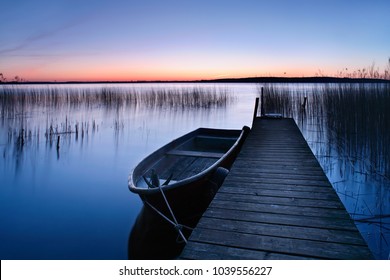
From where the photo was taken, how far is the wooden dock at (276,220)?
1.69 meters

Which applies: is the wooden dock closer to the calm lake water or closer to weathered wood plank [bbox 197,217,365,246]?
weathered wood plank [bbox 197,217,365,246]

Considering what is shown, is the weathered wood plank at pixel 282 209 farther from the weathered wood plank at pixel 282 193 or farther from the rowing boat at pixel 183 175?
the rowing boat at pixel 183 175

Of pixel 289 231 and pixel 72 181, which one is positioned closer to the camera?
pixel 289 231

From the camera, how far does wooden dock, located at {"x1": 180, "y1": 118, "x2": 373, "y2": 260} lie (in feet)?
5.53

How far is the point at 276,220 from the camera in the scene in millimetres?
2121

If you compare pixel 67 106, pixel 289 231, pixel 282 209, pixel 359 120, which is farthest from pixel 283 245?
pixel 67 106

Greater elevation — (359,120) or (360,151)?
(359,120)

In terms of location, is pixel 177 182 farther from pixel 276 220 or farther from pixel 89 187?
pixel 89 187

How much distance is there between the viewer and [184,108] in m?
16.4

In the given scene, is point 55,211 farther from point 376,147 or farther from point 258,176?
point 376,147

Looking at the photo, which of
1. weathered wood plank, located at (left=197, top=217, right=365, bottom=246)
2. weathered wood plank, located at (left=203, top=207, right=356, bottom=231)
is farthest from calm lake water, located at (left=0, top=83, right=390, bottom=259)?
weathered wood plank, located at (left=197, top=217, right=365, bottom=246)

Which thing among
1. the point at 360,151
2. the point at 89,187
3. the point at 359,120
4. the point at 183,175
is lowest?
the point at 89,187
